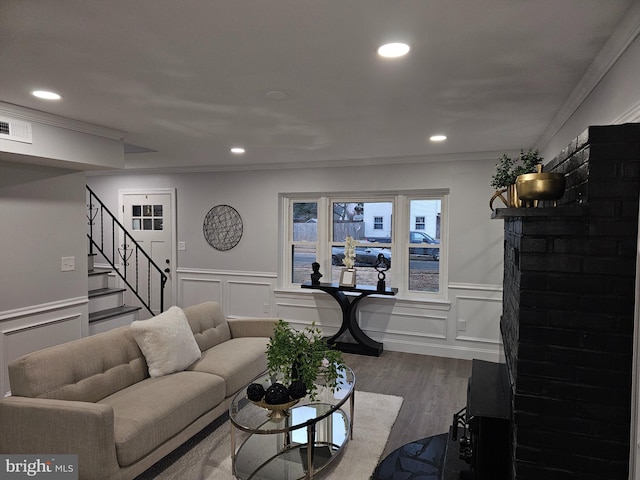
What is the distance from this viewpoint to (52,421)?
2.14 meters

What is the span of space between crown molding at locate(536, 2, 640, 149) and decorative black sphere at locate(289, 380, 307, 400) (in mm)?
2331

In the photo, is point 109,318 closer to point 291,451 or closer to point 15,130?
point 15,130

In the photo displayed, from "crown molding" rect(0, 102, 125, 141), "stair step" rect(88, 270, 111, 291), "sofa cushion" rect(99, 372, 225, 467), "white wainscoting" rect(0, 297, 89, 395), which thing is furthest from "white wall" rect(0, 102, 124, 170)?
"sofa cushion" rect(99, 372, 225, 467)

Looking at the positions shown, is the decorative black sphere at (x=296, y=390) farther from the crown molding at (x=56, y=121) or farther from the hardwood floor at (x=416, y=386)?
the crown molding at (x=56, y=121)

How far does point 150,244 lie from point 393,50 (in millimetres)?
5422

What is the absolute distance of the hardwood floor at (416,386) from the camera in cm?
319

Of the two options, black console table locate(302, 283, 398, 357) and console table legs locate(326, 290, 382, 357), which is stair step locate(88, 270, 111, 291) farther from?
console table legs locate(326, 290, 382, 357)

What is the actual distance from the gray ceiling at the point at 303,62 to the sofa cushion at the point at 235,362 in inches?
75.6

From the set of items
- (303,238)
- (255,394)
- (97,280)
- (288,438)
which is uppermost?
(303,238)

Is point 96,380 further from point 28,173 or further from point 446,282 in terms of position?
point 446,282

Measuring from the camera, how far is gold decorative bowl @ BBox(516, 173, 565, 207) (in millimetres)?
1822

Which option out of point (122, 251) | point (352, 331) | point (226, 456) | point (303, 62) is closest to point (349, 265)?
point (352, 331)

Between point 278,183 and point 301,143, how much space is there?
1.52 metres

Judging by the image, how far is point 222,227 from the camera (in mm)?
5973
